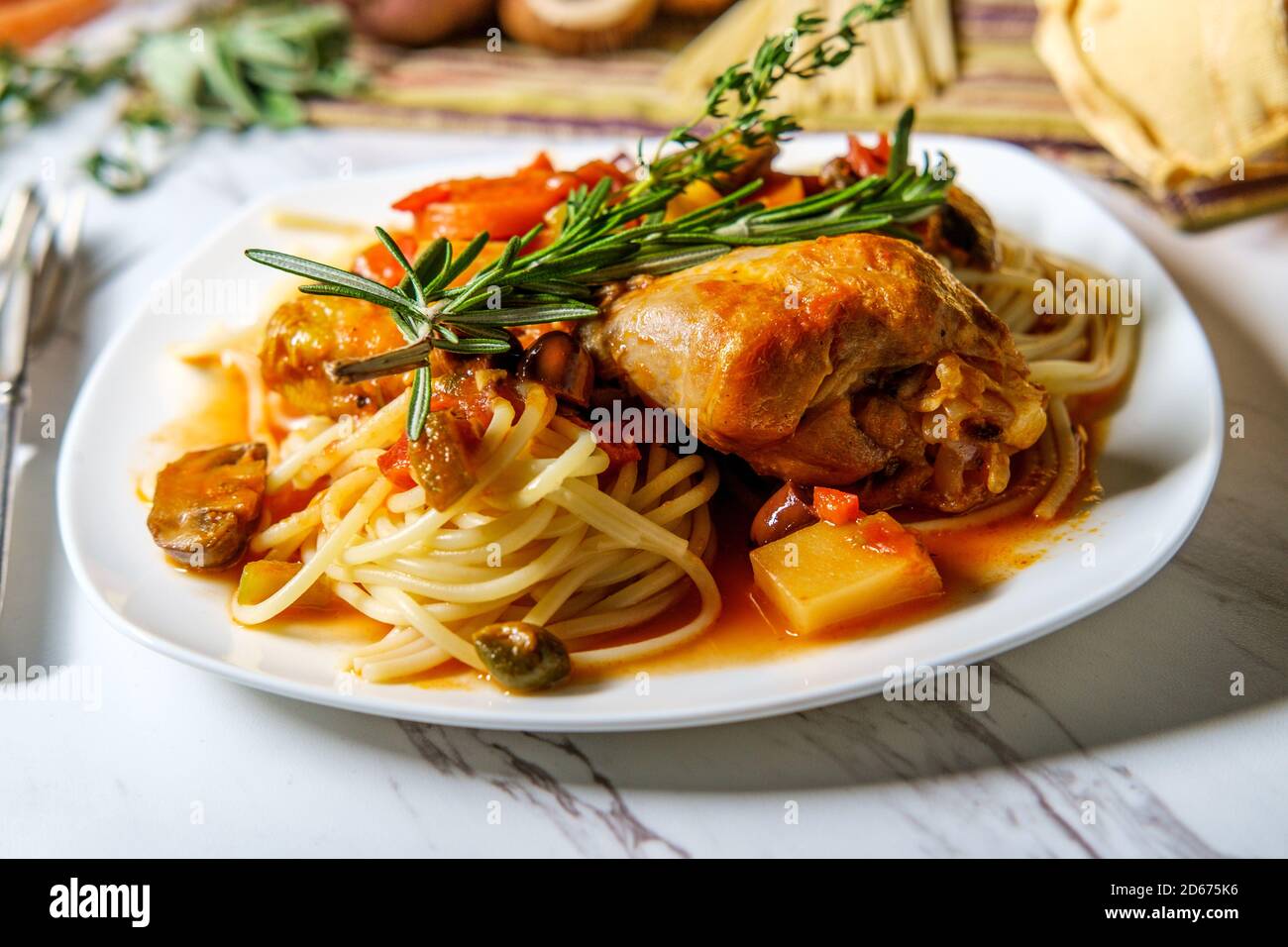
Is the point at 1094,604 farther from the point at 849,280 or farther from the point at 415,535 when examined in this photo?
the point at 415,535

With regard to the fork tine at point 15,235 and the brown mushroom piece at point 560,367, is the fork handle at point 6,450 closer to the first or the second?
the fork tine at point 15,235

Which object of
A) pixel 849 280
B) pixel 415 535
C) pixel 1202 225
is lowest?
pixel 415 535

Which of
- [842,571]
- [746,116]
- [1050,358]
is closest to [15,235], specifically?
[746,116]

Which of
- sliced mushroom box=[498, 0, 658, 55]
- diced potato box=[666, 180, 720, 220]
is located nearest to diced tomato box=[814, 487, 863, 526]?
diced potato box=[666, 180, 720, 220]

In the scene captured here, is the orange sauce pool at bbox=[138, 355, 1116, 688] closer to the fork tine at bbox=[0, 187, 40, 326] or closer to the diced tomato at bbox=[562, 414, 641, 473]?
the diced tomato at bbox=[562, 414, 641, 473]

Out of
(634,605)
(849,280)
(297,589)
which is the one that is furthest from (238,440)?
(849,280)

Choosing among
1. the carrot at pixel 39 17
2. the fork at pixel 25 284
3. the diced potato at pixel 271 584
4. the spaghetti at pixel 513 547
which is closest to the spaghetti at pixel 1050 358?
the spaghetti at pixel 513 547
